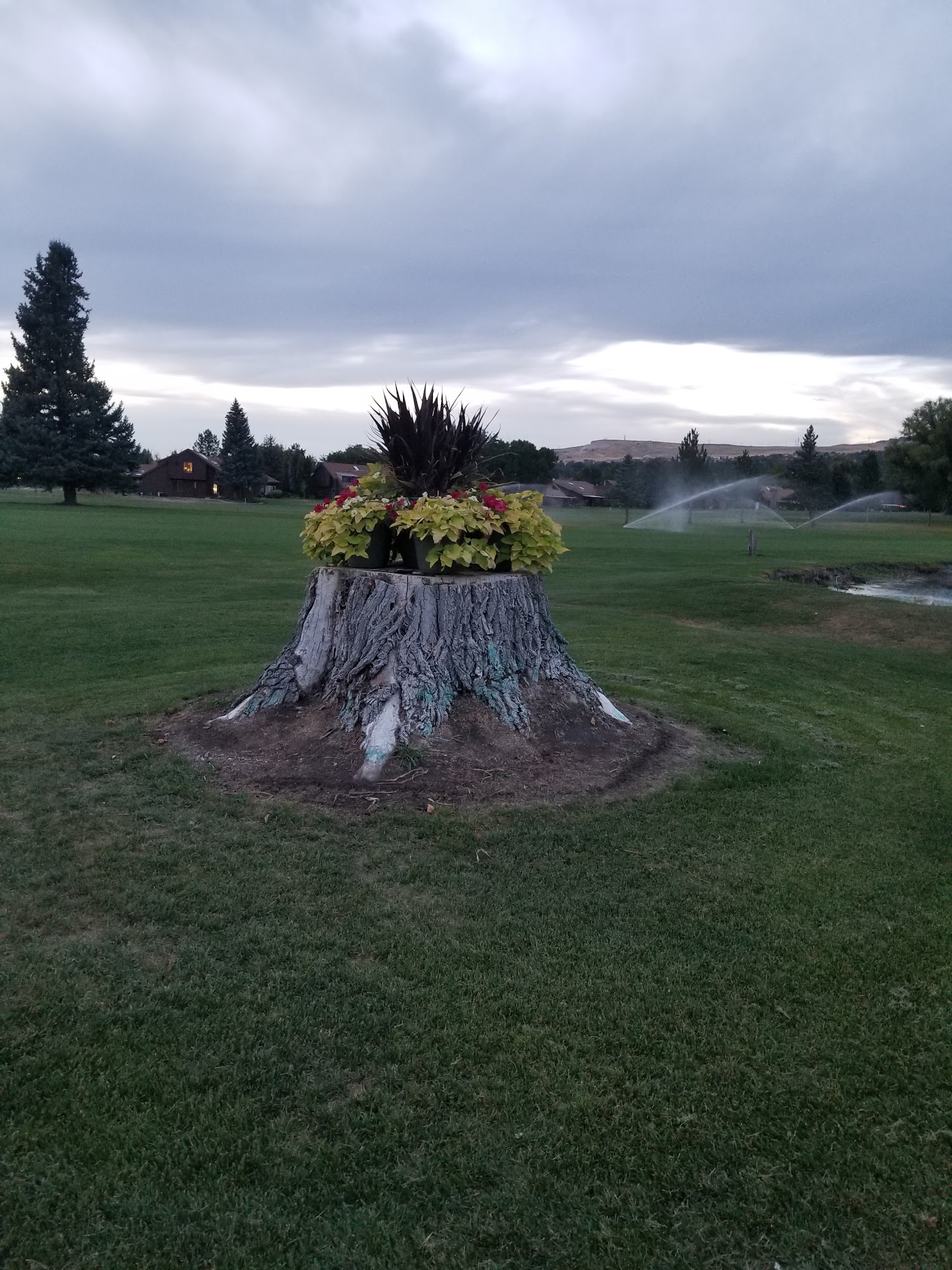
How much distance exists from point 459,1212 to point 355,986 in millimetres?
1133

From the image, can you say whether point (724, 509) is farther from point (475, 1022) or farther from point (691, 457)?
point (475, 1022)

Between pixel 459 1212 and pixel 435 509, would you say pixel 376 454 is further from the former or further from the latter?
pixel 459 1212

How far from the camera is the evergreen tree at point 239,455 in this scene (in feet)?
277

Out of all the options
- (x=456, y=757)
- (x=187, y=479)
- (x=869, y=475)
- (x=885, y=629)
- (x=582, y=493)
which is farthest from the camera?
(x=582, y=493)

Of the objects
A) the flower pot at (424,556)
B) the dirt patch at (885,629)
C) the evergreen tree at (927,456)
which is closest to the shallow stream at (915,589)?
the dirt patch at (885,629)

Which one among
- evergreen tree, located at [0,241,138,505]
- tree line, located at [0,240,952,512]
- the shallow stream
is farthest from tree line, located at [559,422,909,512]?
the shallow stream

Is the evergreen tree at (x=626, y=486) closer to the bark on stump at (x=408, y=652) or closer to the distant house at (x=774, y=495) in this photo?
the distant house at (x=774, y=495)

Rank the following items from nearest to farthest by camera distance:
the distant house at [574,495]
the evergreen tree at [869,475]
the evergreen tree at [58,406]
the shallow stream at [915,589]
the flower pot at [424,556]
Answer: the flower pot at [424,556]
the shallow stream at [915,589]
the evergreen tree at [58,406]
the evergreen tree at [869,475]
the distant house at [574,495]

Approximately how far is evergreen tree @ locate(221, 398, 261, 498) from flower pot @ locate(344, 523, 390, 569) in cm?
8214

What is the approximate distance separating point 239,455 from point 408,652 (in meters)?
83.9

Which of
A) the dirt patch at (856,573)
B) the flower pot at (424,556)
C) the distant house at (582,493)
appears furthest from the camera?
the distant house at (582,493)

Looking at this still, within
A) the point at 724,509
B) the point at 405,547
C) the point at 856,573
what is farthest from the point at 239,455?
the point at 405,547

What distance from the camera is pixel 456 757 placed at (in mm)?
5770

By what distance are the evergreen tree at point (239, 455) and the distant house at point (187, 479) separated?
921mm
